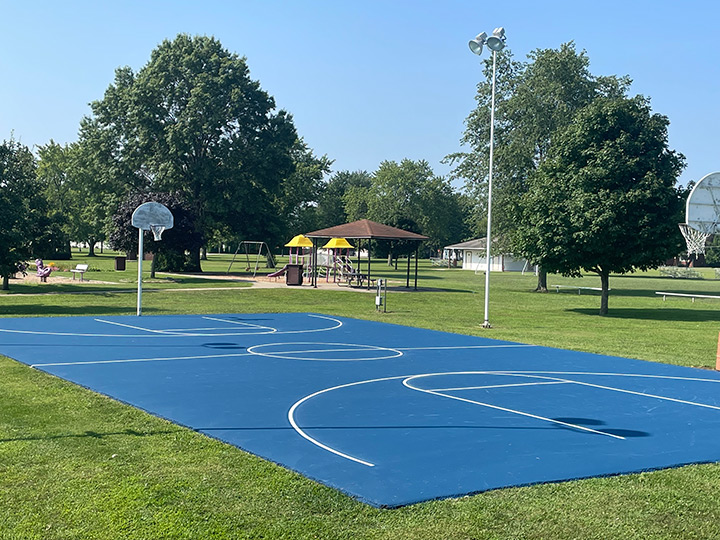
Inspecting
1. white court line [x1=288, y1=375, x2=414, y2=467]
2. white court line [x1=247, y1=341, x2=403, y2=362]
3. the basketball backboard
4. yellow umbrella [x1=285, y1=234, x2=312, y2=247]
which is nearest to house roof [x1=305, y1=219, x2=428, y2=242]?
yellow umbrella [x1=285, y1=234, x2=312, y2=247]

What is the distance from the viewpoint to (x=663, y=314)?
29766 mm

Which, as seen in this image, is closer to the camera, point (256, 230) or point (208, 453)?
point (208, 453)

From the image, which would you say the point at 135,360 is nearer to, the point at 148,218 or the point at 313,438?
the point at 313,438

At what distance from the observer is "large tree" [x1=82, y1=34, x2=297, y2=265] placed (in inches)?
2000

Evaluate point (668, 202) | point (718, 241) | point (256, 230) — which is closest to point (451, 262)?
point (718, 241)

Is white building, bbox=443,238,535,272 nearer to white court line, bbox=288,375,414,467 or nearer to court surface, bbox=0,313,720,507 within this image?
court surface, bbox=0,313,720,507

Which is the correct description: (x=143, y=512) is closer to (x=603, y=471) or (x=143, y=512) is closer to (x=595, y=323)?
(x=603, y=471)

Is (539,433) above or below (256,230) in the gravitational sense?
below

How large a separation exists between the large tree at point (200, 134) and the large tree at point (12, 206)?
26.1m

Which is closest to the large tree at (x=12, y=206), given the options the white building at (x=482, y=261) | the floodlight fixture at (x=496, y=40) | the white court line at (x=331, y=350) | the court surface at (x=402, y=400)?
the court surface at (x=402, y=400)

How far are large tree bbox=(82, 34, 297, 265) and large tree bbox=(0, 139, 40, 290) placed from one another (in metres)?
26.1

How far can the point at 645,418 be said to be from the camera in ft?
33.0

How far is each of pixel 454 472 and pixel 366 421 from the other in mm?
2303

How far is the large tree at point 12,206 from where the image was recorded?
22359 mm
